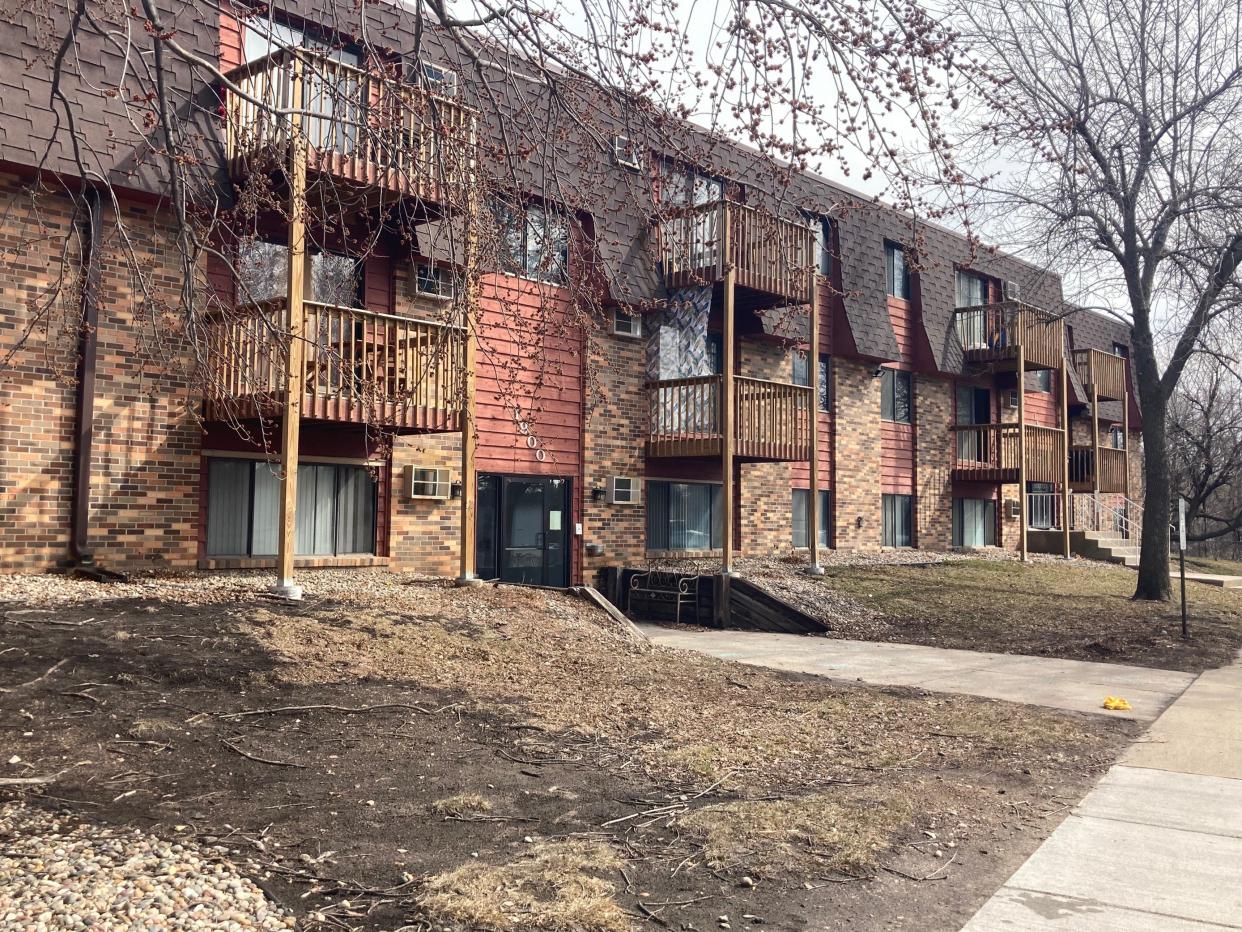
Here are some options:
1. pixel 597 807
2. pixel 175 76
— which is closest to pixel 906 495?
pixel 175 76

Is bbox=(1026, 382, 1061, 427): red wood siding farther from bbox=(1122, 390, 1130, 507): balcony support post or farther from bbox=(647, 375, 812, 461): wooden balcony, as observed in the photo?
bbox=(647, 375, 812, 461): wooden balcony

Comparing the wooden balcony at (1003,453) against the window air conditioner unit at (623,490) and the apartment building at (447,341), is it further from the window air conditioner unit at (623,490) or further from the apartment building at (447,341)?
the window air conditioner unit at (623,490)

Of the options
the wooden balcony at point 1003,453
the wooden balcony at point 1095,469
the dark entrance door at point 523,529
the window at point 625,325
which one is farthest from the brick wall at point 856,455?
the wooden balcony at point 1095,469

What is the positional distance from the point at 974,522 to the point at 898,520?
3581 millimetres

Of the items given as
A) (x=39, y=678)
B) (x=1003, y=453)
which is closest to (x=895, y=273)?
(x=1003, y=453)

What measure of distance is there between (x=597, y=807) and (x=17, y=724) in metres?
3.48

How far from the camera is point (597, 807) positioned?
210 inches

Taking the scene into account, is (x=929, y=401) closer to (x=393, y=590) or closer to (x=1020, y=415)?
(x=1020, y=415)

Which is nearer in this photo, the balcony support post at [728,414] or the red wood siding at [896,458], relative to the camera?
the balcony support post at [728,414]

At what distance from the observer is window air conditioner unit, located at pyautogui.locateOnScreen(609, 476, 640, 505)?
57.0 ft

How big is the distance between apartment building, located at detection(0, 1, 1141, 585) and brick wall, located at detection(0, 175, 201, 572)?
0.10 ft

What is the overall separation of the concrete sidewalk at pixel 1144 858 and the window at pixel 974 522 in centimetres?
1945

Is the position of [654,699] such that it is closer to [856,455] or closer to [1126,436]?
[856,455]

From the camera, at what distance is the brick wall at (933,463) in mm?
24750
